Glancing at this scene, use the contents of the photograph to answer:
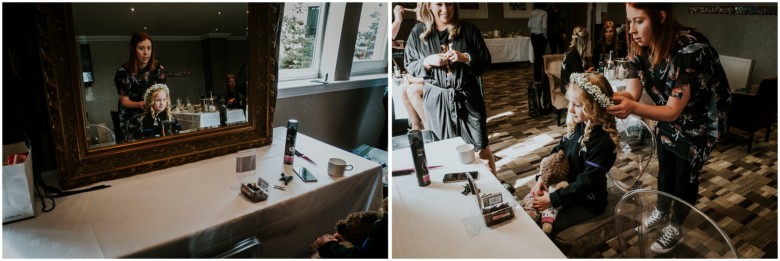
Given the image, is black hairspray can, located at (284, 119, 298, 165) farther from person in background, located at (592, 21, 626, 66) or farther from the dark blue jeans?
person in background, located at (592, 21, 626, 66)

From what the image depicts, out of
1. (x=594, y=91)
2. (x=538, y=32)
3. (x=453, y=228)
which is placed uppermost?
(x=538, y=32)

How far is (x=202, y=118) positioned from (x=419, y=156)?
3.24 feet

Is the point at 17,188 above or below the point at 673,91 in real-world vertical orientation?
below

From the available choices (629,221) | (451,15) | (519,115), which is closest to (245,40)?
(451,15)

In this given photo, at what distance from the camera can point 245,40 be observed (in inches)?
79.9

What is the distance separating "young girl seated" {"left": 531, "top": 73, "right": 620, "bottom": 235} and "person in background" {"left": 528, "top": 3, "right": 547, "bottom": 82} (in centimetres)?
23

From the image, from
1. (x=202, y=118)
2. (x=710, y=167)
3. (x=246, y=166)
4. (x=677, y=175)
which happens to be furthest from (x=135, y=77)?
(x=710, y=167)

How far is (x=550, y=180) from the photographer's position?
1.93 m

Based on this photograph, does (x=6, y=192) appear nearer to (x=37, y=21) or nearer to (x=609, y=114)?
(x=37, y=21)

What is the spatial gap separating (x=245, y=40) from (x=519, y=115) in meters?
1.25

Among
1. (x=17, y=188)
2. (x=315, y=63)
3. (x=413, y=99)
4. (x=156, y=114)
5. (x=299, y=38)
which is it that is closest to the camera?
(x=17, y=188)

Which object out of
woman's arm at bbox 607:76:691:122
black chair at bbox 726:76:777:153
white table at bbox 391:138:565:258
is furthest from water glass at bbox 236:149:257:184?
black chair at bbox 726:76:777:153

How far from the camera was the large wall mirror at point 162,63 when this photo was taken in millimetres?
1534

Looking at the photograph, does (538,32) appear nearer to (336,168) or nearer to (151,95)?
(336,168)
